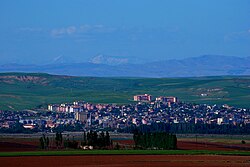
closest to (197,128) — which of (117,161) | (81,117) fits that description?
(81,117)

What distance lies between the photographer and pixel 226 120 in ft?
500

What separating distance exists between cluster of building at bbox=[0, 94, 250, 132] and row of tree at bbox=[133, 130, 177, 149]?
5298 cm

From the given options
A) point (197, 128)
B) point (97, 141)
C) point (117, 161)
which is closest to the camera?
point (117, 161)

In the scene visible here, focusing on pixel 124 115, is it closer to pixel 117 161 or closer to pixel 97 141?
pixel 97 141

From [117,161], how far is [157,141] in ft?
82.0

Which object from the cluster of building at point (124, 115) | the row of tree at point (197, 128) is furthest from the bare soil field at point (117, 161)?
the cluster of building at point (124, 115)

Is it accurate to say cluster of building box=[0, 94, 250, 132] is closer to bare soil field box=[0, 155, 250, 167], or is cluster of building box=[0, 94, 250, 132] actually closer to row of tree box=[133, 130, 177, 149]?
row of tree box=[133, 130, 177, 149]

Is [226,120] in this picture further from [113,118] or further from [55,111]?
[55,111]

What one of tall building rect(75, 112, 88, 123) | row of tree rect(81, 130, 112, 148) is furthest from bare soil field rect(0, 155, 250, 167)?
tall building rect(75, 112, 88, 123)

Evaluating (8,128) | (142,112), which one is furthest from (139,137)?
(142,112)

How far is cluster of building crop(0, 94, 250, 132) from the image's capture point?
15100cm

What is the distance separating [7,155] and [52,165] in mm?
14135

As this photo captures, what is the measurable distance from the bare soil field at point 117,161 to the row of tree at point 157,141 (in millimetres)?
15581

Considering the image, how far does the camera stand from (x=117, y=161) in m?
64.6
